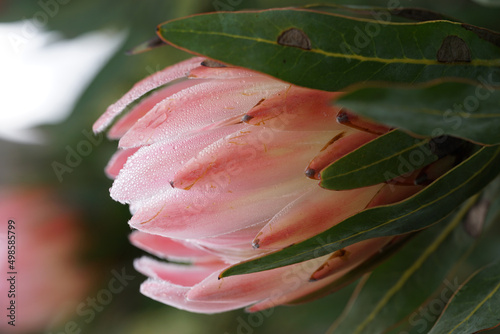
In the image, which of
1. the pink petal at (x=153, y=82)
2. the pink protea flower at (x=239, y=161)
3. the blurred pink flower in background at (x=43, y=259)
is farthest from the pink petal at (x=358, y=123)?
the blurred pink flower in background at (x=43, y=259)

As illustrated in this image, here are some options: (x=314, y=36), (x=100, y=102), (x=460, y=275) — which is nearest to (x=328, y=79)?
(x=314, y=36)

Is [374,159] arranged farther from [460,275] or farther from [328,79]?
[460,275]

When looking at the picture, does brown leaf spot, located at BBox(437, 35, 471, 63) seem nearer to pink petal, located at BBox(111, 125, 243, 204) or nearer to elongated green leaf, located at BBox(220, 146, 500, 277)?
elongated green leaf, located at BBox(220, 146, 500, 277)

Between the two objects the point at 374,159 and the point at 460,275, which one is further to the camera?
the point at 460,275

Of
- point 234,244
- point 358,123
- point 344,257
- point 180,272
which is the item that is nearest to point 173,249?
point 180,272

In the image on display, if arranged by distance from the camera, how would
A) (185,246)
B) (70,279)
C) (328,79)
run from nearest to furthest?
(328,79)
(185,246)
(70,279)

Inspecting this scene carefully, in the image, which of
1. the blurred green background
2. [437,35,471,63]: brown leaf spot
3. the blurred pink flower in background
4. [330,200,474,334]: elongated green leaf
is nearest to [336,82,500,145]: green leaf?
[437,35,471,63]: brown leaf spot

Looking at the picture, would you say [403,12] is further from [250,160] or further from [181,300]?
[181,300]
